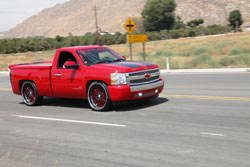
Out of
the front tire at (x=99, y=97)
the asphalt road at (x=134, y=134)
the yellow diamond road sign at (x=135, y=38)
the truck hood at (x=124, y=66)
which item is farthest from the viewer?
the yellow diamond road sign at (x=135, y=38)

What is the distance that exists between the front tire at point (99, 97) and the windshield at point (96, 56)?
0.70 m

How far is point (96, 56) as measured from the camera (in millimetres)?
10242

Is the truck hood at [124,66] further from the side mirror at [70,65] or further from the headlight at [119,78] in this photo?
the side mirror at [70,65]

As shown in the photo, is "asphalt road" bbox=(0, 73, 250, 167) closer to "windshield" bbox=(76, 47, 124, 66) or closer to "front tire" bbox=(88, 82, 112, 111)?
"front tire" bbox=(88, 82, 112, 111)

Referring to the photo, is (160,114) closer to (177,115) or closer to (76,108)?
(177,115)

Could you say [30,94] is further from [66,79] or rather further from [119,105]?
[119,105]

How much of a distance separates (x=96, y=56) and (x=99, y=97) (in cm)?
128

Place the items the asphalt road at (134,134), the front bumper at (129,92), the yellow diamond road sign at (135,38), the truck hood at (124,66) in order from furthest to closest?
the yellow diamond road sign at (135,38)
the truck hood at (124,66)
the front bumper at (129,92)
the asphalt road at (134,134)

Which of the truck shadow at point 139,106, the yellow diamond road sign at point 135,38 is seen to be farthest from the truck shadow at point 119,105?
the yellow diamond road sign at point 135,38

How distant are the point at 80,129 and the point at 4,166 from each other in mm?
2378

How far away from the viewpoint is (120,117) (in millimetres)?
8805

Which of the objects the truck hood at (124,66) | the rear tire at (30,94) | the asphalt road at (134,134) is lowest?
the asphalt road at (134,134)

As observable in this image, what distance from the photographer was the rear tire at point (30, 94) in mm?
11219

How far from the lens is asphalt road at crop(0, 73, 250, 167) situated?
5.59 m
